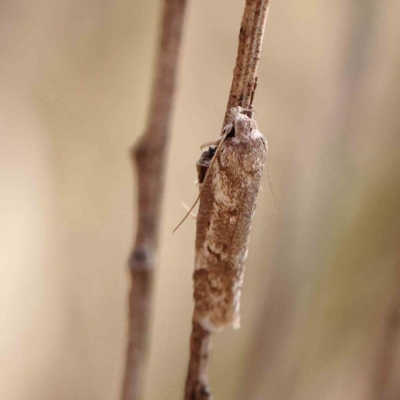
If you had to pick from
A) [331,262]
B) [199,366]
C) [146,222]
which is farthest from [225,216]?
[331,262]

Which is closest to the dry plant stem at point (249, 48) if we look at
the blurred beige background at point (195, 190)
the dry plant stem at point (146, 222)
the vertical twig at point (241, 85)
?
the vertical twig at point (241, 85)

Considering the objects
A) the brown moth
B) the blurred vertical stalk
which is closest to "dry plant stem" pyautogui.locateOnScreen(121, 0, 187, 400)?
the brown moth

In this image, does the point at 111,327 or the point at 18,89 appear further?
the point at 111,327

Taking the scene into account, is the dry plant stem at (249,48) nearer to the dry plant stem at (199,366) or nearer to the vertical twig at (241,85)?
the vertical twig at (241,85)

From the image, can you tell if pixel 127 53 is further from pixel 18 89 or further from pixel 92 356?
pixel 92 356

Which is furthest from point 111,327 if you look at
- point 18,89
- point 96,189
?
point 18,89

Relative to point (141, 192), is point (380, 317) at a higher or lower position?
lower

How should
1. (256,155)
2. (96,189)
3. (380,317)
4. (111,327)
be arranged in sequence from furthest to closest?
(111,327)
(96,189)
(380,317)
(256,155)
